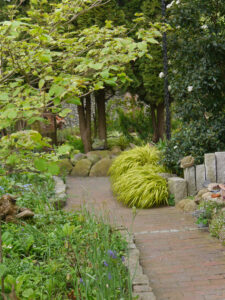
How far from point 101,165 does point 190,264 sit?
6.43 m

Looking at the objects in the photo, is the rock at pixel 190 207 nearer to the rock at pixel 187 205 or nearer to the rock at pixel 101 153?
the rock at pixel 187 205

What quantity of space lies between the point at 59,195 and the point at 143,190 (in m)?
1.46

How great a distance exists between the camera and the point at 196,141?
657 centimetres

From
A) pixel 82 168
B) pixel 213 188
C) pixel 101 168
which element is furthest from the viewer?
pixel 82 168

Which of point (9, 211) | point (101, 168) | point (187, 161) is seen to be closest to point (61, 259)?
point (9, 211)

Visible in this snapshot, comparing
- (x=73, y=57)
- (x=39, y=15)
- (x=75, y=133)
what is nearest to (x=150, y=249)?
(x=73, y=57)

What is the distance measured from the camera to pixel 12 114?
6.89 ft

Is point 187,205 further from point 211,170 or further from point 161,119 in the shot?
point 161,119

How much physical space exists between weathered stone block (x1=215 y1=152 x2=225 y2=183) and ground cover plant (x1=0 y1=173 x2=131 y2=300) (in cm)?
252

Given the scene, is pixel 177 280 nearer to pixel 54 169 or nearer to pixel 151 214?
pixel 54 169

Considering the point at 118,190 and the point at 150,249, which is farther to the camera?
the point at 118,190

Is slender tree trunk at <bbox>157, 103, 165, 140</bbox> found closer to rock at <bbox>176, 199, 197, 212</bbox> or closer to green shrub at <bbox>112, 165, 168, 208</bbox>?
green shrub at <bbox>112, 165, 168, 208</bbox>

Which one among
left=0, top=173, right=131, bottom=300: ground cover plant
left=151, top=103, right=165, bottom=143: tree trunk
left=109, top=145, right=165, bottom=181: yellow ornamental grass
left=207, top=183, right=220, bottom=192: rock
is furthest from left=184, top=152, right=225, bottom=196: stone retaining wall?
left=151, top=103, right=165, bottom=143: tree trunk

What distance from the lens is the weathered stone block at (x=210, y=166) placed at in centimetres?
608
